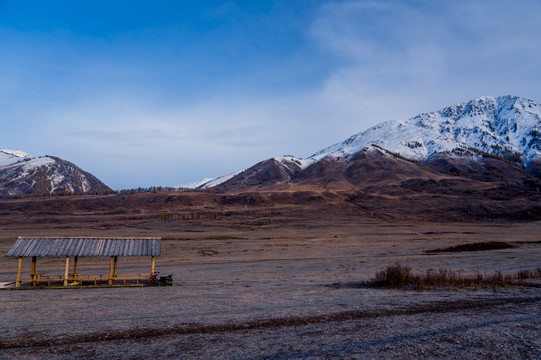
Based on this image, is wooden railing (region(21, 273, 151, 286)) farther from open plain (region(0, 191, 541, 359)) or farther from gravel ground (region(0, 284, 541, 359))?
gravel ground (region(0, 284, 541, 359))

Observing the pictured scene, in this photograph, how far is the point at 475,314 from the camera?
11.0m

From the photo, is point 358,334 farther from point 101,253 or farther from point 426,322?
point 101,253

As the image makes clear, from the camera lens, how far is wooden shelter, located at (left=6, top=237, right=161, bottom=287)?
22.4 metres

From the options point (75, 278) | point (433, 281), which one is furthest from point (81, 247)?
point (433, 281)

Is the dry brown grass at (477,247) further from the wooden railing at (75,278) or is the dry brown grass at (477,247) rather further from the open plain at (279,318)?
the wooden railing at (75,278)

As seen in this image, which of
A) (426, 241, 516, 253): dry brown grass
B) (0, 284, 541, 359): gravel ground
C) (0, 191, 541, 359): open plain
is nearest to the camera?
(0, 284, 541, 359): gravel ground

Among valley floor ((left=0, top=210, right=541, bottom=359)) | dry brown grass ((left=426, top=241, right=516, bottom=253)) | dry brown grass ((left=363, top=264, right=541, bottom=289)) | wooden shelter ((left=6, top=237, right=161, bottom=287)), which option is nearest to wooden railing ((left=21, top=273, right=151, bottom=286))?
wooden shelter ((left=6, top=237, right=161, bottom=287))

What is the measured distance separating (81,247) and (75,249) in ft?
1.22

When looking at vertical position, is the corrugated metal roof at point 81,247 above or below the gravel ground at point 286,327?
above

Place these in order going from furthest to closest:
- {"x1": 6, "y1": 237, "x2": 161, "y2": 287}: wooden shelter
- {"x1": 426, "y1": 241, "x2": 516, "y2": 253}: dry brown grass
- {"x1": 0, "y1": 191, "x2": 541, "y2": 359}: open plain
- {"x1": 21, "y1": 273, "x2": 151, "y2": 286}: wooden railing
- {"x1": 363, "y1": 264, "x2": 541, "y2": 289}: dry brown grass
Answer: {"x1": 426, "y1": 241, "x2": 516, "y2": 253}: dry brown grass < {"x1": 21, "y1": 273, "x2": 151, "y2": 286}: wooden railing < {"x1": 6, "y1": 237, "x2": 161, "y2": 287}: wooden shelter < {"x1": 363, "y1": 264, "x2": 541, "y2": 289}: dry brown grass < {"x1": 0, "y1": 191, "x2": 541, "y2": 359}: open plain

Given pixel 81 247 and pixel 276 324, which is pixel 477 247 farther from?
pixel 81 247

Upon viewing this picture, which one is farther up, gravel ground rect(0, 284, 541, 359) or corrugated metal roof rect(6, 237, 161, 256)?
corrugated metal roof rect(6, 237, 161, 256)

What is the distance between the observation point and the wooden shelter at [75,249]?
22.4 metres

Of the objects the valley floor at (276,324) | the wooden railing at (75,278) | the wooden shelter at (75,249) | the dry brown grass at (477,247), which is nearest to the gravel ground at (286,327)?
the valley floor at (276,324)
